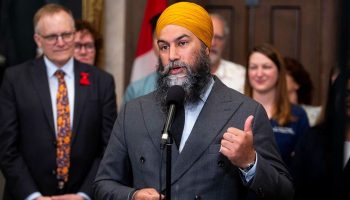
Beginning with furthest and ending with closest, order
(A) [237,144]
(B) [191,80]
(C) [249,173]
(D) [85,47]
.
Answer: (D) [85,47]
(B) [191,80]
(C) [249,173]
(A) [237,144]

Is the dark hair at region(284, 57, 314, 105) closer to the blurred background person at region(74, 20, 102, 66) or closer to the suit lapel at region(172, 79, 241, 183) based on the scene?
the blurred background person at region(74, 20, 102, 66)

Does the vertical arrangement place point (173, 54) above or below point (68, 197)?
above

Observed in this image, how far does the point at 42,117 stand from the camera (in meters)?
3.81

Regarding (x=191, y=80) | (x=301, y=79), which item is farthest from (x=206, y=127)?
(x=301, y=79)

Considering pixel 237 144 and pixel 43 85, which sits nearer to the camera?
pixel 237 144

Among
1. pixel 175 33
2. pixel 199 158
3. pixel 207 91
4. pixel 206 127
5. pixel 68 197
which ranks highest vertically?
pixel 175 33

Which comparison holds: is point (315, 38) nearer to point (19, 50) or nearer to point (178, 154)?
point (19, 50)

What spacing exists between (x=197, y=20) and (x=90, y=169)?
1.55 metres

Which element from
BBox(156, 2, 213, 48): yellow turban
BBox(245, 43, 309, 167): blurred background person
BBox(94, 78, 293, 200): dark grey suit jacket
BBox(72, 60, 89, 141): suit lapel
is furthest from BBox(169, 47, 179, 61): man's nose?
BBox(245, 43, 309, 167): blurred background person

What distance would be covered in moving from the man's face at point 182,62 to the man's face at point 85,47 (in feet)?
7.74

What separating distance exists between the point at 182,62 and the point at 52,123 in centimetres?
142

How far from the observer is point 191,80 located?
2574 millimetres

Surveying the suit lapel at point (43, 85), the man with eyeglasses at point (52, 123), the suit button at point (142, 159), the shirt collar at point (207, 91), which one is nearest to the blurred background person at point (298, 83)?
the man with eyeglasses at point (52, 123)

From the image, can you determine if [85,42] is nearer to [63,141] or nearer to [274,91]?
[63,141]
